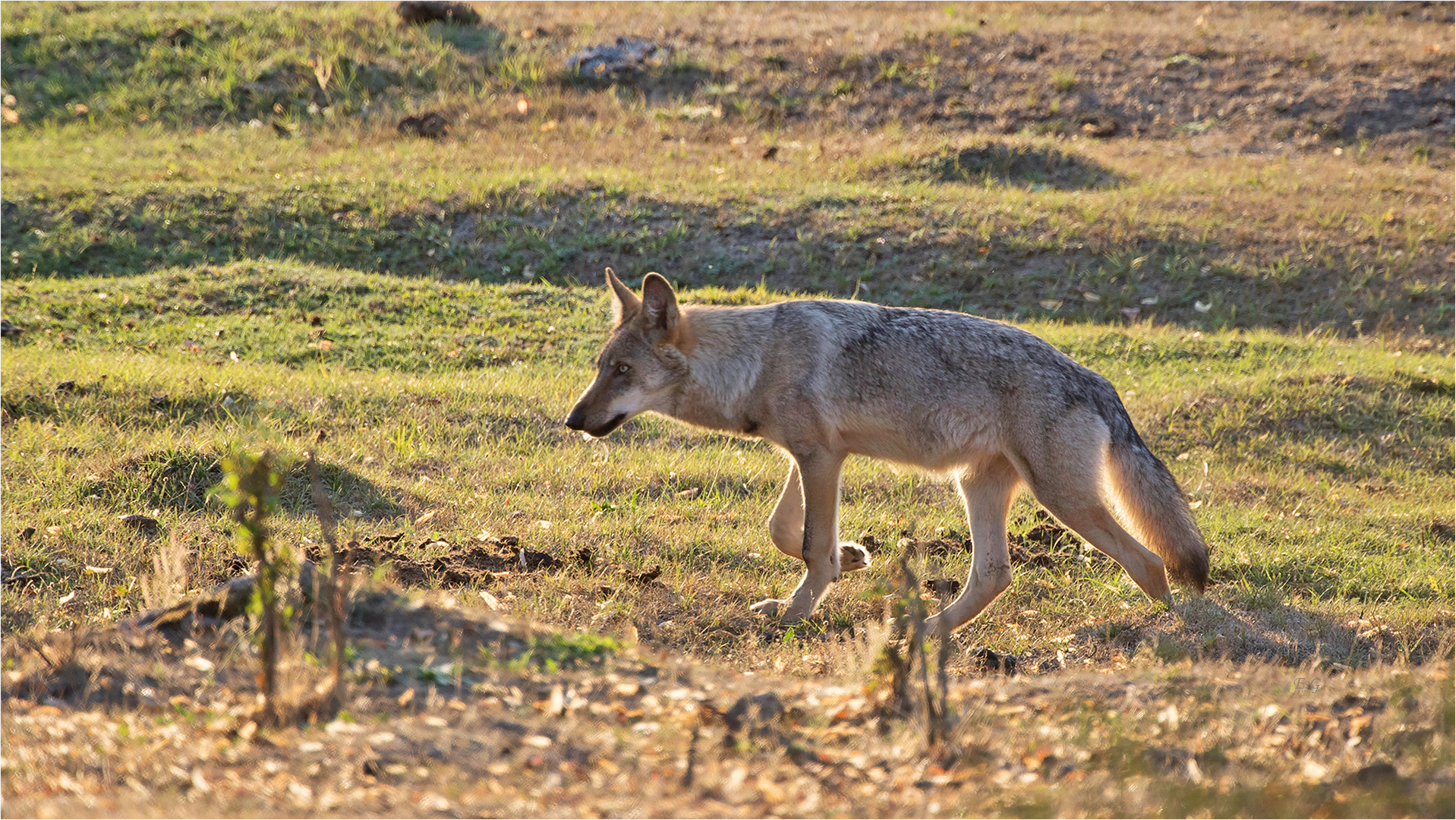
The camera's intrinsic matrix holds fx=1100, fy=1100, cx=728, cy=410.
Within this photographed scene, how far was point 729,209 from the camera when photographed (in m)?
15.3

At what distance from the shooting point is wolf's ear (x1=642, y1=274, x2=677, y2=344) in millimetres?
6039

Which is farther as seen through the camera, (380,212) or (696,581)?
(380,212)

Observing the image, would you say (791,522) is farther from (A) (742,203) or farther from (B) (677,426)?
(A) (742,203)

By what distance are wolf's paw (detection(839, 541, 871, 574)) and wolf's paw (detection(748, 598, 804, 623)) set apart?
529mm

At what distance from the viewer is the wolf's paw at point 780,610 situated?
620 centimetres

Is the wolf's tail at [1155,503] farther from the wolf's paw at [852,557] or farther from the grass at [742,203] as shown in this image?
the grass at [742,203]

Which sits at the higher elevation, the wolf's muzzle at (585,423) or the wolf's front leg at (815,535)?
the wolf's muzzle at (585,423)

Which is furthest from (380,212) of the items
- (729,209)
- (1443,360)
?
(1443,360)

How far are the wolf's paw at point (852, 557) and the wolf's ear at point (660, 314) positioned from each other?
5.53 feet

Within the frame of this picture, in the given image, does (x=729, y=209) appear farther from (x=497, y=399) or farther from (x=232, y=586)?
(x=232, y=586)

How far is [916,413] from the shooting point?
609 centimetres

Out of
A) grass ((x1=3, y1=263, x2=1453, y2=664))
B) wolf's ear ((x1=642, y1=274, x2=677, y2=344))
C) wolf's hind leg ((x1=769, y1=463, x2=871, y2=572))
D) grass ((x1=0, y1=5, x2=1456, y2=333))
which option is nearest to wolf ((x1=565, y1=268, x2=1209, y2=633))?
wolf's ear ((x1=642, y1=274, x2=677, y2=344))

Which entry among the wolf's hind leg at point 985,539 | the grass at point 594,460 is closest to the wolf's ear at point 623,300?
the grass at point 594,460

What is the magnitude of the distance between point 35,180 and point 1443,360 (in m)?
18.1
